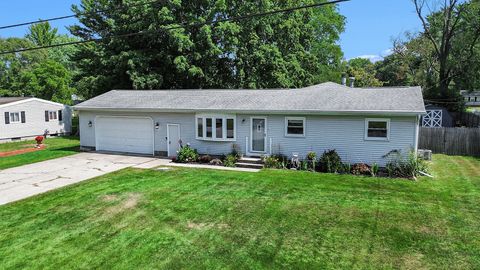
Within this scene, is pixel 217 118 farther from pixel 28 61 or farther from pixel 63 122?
pixel 28 61

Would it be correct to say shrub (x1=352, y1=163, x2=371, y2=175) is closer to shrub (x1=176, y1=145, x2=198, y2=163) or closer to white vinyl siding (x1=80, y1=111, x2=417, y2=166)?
white vinyl siding (x1=80, y1=111, x2=417, y2=166)

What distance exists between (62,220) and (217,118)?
855cm

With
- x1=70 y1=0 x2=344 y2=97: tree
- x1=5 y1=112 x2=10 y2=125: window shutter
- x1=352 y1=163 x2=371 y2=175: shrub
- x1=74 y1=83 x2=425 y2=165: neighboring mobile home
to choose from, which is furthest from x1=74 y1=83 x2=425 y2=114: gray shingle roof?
x1=5 y1=112 x2=10 y2=125: window shutter

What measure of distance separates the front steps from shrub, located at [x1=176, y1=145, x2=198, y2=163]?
7.26 ft

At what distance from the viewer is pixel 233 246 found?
23.1 feet

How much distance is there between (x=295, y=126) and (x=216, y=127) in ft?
12.3

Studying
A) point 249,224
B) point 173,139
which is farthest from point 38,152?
point 249,224

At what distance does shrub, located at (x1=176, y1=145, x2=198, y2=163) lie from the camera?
15.9m

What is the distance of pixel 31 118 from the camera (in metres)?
25.7

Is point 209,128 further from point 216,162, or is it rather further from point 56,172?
point 56,172

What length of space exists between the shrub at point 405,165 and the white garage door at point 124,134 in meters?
11.6

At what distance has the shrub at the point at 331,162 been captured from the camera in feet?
44.4

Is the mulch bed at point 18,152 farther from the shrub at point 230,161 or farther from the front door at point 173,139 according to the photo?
the shrub at point 230,161

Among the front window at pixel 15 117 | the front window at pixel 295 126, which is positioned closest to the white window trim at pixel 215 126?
the front window at pixel 295 126
